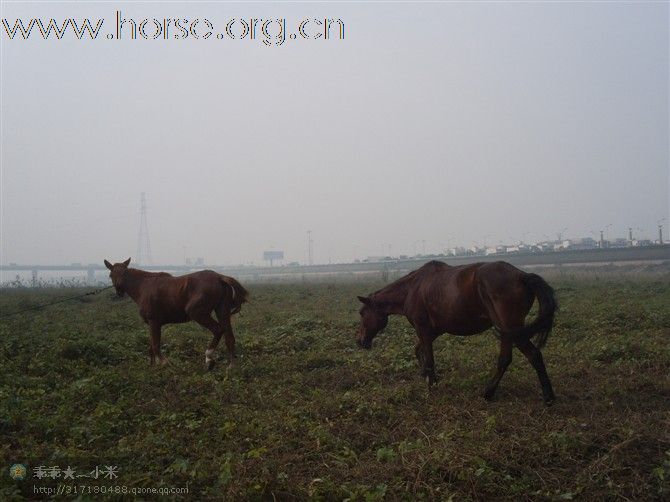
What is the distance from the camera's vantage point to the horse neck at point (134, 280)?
444 inches

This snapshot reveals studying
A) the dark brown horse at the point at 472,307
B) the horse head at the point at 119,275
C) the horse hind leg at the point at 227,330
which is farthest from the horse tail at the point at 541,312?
the horse head at the point at 119,275

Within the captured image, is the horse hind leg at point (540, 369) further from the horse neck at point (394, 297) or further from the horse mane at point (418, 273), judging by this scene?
the horse neck at point (394, 297)

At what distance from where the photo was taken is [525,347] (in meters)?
6.95

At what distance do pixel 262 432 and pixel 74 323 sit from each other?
37.8 ft

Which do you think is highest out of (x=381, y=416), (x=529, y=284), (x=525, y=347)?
(x=529, y=284)

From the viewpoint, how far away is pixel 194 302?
1016cm

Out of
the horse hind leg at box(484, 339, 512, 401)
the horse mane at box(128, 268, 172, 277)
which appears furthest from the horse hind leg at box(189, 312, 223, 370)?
the horse hind leg at box(484, 339, 512, 401)

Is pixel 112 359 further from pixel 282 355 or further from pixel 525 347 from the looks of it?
pixel 525 347

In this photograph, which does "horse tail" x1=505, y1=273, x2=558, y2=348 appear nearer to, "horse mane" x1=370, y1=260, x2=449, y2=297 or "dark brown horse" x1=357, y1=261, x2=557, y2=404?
"dark brown horse" x1=357, y1=261, x2=557, y2=404

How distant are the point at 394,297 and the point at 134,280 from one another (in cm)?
562

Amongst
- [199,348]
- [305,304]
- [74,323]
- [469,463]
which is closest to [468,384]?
[469,463]

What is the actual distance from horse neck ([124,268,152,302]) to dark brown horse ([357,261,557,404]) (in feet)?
15.8

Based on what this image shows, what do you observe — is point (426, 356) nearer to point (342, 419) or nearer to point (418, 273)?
point (418, 273)

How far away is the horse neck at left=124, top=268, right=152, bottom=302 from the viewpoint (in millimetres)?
11289
